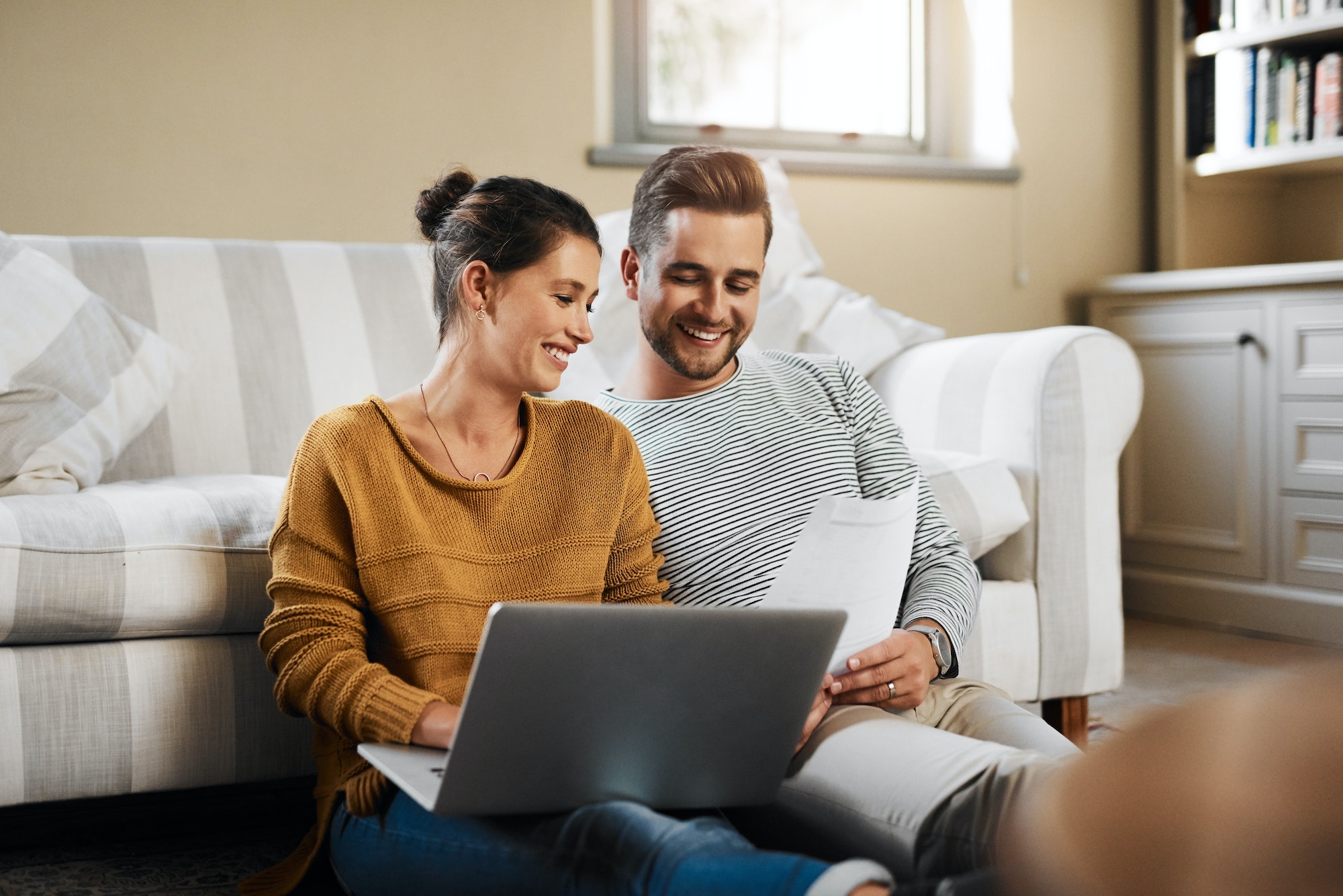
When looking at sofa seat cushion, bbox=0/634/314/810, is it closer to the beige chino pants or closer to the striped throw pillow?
the striped throw pillow

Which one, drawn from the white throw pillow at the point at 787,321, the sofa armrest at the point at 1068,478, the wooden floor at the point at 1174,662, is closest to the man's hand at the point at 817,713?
the sofa armrest at the point at 1068,478

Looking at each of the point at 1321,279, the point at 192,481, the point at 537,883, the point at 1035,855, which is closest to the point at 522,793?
the point at 537,883

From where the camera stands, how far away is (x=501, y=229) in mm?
1123

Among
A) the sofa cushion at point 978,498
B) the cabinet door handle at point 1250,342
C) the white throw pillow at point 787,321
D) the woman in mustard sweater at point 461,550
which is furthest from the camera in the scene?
the cabinet door handle at point 1250,342

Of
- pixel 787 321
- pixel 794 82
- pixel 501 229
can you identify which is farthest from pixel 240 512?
pixel 794 82

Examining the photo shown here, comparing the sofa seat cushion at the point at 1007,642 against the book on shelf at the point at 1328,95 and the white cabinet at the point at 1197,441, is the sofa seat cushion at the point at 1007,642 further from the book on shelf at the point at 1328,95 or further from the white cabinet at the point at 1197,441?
the book on shelf at the point at 1328,95

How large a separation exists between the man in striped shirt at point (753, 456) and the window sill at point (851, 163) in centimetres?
136

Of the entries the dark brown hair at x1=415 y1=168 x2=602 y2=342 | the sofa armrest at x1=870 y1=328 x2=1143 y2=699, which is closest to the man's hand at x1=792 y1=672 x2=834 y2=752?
the dark brown hair at x1=415 y1=168 x2=602 y2=342

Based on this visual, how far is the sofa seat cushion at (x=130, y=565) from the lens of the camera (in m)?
1.23

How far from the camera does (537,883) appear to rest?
0.85 meters

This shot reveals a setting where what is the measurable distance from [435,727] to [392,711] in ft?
0.13

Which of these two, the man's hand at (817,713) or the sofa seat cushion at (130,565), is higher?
the sofa seat cushion at (130,565)

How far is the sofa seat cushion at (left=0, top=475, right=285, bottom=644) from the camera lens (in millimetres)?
1234

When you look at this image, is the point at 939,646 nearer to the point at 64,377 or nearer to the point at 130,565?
the point at 130,565
